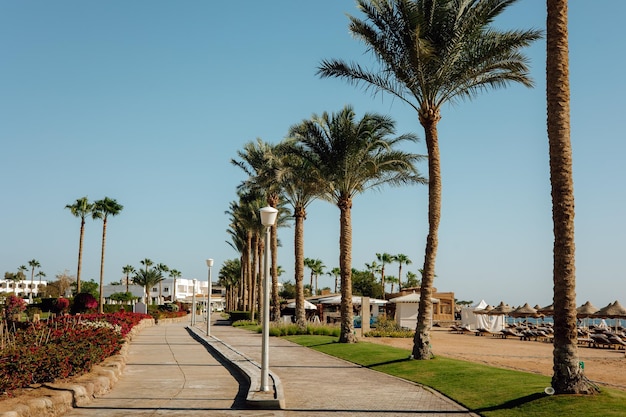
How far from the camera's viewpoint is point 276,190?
3747 centimetres

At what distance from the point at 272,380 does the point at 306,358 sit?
22.4 ft

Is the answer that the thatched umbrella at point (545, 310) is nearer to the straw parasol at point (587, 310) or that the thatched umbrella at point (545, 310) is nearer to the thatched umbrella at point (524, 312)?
the thatched umbrella at point (524, 312)

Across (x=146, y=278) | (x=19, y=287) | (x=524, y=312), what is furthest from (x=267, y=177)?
(x=19, y=287)

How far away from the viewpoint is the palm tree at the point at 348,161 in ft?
85.8

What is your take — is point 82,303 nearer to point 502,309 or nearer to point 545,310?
point 502,309

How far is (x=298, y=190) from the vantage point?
35781 millimetres

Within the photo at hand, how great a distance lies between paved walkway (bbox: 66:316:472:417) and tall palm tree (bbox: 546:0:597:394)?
2.16 metres

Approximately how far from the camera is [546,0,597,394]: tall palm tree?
11.3 meters

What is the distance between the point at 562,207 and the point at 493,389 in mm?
4144

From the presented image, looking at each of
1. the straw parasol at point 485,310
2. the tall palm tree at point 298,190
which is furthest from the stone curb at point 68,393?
the straw parasol at point 485,310

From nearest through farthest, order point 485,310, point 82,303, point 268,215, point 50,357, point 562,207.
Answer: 1. point 50,357
2. point 562,207
3. point 268,215
4. point 82,303
5. point 485,310

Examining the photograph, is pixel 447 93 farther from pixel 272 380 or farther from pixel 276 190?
pixel 276 190

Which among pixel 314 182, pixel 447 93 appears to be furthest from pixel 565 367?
pixel 314 182

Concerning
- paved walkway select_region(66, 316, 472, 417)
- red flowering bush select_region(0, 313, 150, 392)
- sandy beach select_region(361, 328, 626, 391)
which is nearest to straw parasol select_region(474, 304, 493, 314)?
sandy beach select_region(361, 328, 626, 391)
